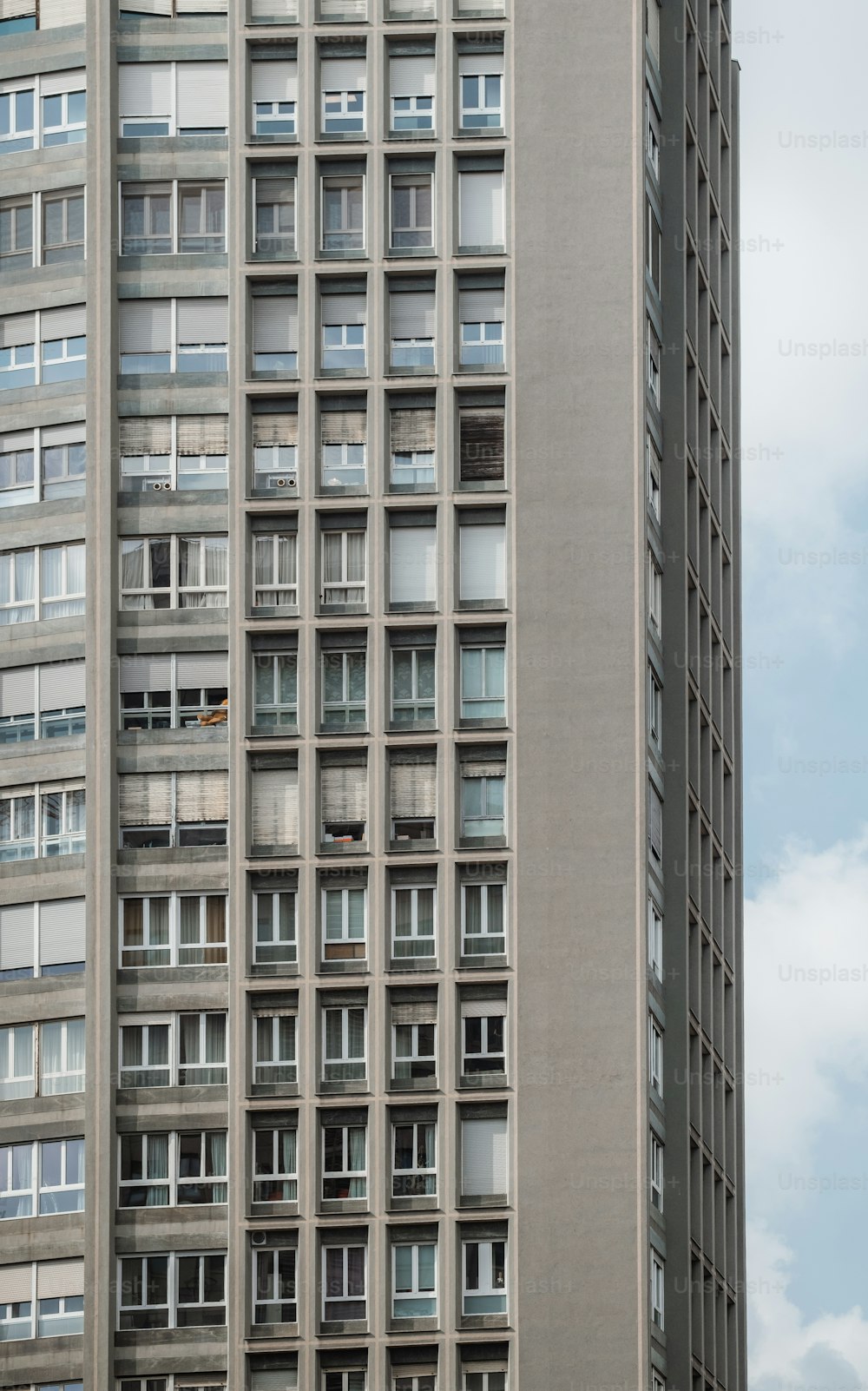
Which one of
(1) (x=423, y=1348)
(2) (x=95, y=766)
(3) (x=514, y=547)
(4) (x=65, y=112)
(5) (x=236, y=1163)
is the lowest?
(1) (x=423, y=1348)

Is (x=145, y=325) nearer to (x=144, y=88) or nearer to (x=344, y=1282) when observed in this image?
(x=144, y=88)

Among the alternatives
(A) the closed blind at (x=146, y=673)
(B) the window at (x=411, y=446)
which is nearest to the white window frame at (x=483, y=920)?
(A) the closed blind at (x=146, y=673)

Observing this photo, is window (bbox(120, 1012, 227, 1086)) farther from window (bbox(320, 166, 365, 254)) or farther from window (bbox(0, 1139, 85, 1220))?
window (bbox(320, 166, 365, 254))

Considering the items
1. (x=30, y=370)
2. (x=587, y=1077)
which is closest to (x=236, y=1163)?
(x=587, y=1077)

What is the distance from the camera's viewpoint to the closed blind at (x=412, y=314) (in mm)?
77625

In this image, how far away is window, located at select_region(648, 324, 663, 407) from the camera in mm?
81375

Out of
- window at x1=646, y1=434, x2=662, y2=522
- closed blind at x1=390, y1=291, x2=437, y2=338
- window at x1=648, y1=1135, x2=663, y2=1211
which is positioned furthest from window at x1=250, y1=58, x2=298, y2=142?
window at x1=648, y1=1135, x2=663, y2=1211

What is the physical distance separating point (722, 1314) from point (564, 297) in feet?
111

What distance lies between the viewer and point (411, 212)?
78.2m

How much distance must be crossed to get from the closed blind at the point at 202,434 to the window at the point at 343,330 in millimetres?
3330

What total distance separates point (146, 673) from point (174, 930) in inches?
281

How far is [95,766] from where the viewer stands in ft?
249

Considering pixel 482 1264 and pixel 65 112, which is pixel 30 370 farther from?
pixel 482 1264

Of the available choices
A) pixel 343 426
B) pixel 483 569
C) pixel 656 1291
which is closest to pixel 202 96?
pixel 343 426
